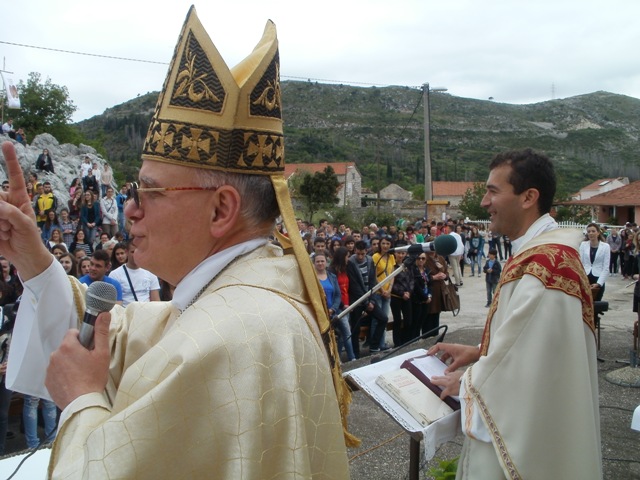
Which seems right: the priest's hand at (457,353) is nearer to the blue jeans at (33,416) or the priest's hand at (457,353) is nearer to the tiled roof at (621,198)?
the blue jeans at (33,416)

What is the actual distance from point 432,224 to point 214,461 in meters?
18.4

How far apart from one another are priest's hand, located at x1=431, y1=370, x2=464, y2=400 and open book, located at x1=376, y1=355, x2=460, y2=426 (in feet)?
0.09

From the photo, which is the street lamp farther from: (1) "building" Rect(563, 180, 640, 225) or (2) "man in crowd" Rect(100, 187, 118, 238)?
(1) "building" Rect(563, 180, 640, 225)

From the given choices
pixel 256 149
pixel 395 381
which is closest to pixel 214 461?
pixel 256 149

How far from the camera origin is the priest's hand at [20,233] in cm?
182

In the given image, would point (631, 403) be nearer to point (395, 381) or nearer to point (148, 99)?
point (395, 381)

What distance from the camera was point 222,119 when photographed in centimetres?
156

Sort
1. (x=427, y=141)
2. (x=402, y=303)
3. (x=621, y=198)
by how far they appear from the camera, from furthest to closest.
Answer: (x=621, y=198) < (x=427, y=141) < (x=402, y=303)

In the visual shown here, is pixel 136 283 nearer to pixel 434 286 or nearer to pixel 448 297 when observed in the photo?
pixel 434 286

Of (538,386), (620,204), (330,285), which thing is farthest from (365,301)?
(620,204)

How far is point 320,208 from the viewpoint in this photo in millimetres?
41688

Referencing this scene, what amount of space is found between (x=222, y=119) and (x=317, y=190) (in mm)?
38762

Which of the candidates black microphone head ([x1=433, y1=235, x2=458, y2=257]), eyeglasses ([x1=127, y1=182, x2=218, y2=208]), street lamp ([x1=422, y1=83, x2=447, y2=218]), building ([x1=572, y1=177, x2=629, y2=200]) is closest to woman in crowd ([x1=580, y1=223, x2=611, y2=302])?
black microphone head ([x1=433, y1=235, x2=458, y2=257])

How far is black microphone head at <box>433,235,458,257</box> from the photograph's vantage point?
3.19 metres
